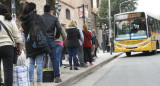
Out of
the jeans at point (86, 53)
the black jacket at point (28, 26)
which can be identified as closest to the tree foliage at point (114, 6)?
the jeans at point (86, 53)

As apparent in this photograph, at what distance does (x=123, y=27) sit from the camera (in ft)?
66.2

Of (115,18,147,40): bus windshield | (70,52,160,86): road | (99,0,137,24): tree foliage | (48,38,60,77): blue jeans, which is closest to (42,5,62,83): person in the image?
(48,38,60,77): blue jeans

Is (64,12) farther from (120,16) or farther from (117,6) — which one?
(117,6)

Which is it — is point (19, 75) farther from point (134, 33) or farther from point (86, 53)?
point (134, 33)

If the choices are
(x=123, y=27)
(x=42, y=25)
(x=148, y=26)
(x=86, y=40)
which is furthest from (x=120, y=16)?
(x=42, y=25)

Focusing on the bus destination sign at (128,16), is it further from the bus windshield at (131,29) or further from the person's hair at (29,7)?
the person's hair at (29,7)

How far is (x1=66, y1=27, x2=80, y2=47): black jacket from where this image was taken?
990 cm

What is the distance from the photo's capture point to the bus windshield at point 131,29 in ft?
63.7

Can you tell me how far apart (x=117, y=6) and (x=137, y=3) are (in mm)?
4009

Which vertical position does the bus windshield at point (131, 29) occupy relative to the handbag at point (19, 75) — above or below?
above

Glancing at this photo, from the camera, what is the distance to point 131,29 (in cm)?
1975

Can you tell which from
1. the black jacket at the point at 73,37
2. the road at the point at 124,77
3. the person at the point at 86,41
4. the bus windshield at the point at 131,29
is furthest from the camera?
the bus windshield at the point at 131,29

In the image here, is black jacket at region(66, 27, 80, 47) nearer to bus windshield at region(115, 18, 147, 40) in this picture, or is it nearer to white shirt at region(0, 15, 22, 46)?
white shirt at region(0, 15, 22, 46)

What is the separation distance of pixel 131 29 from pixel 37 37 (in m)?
14.8
